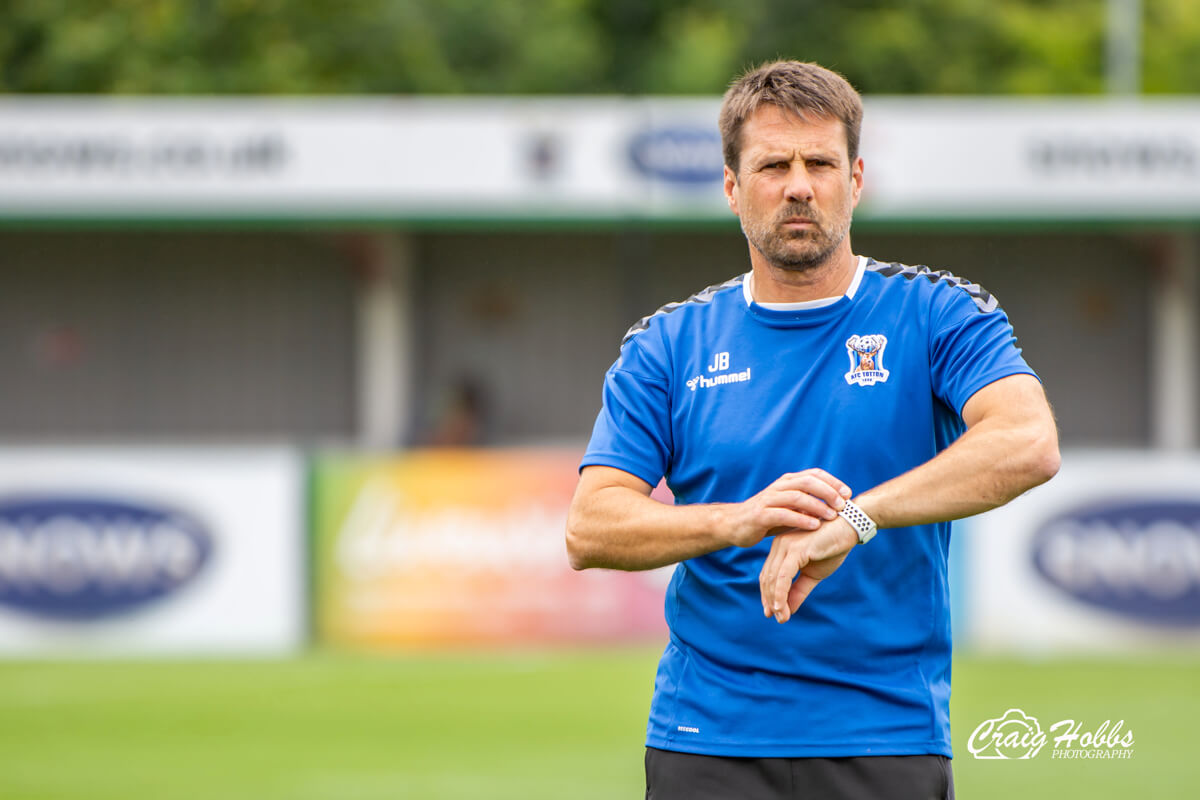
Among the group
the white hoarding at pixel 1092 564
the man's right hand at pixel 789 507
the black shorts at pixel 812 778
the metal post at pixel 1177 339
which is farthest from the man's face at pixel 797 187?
the metal post at pixel 1177 339

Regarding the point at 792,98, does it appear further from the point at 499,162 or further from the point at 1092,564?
the point at 499,162

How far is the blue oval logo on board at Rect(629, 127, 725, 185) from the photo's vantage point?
59.2ft

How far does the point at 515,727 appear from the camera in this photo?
Answer: 33.8ft

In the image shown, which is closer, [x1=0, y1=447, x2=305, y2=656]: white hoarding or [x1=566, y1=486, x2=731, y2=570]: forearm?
[x1=566, y1=486, x2=731, y2=570]: forearm

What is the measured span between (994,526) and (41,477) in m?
7.49

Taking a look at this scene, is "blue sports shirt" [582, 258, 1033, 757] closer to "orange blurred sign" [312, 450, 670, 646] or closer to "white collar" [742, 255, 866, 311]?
"white collar" [742, 255, 866, 311]

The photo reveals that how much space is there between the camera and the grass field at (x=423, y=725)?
8.69 meters

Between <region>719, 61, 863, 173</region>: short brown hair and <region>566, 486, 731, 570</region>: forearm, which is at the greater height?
<region>719, 61, 863, 173</region>: short brown hair

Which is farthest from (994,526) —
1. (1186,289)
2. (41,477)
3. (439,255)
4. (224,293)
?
(224,293)

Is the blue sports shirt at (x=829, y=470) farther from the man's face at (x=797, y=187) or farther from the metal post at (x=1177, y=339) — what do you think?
the metal post at (x=1177, y=339)

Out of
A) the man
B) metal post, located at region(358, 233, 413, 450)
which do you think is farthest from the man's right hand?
metal post, located at region(358, 233, 413, 450)

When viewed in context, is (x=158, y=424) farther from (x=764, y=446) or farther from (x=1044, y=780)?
(x=764, y=446)

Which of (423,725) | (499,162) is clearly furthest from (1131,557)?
(499,162)

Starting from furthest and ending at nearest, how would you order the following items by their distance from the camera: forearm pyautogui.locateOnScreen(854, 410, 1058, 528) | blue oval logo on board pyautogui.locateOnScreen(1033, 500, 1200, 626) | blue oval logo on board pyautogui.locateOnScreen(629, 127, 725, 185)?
blue oval logo on board pyautogui.locateOnScreen(629, 127, 725, 185), blue oval logo on board pyautogui.locateOnScreen(1033, 500, 1200, 626), forearm pyautogui.locateOnScreen(854, 410, 1058, 528)
